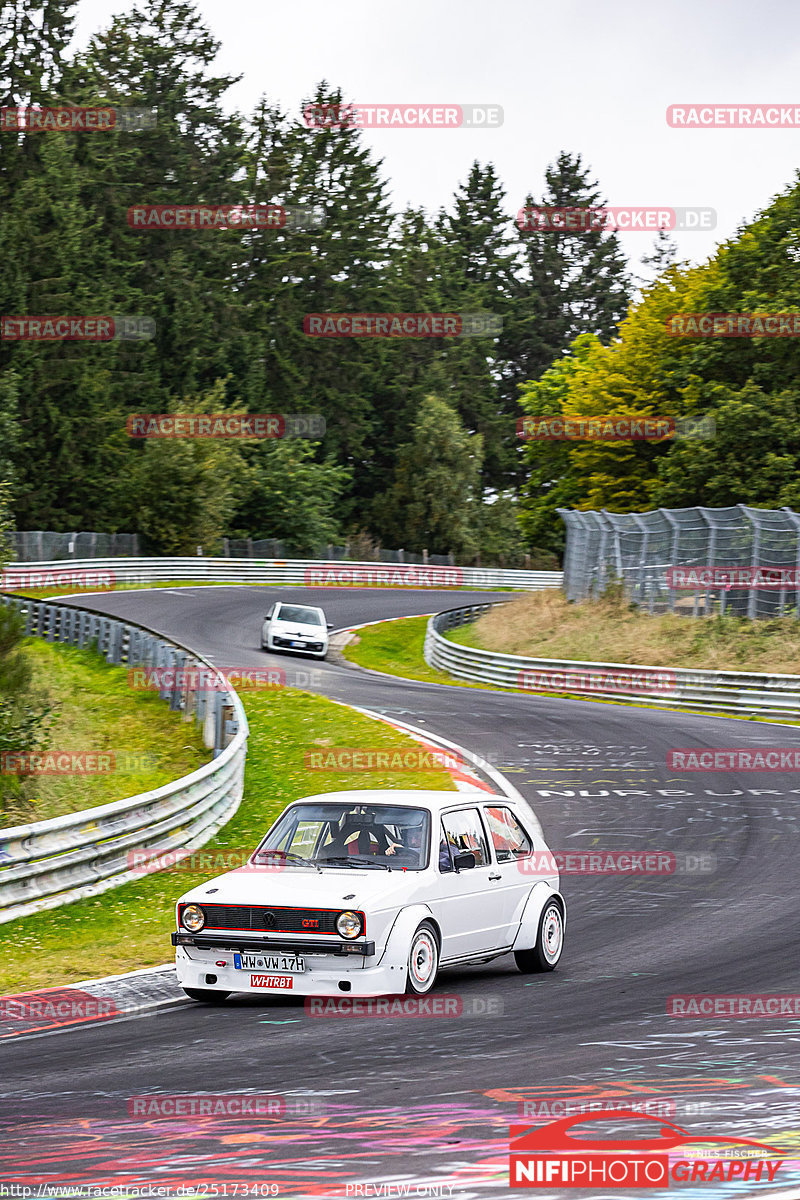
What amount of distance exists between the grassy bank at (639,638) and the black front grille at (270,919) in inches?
920

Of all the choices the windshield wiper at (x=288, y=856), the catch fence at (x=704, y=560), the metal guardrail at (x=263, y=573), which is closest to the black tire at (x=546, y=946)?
the windshield wiper at (x=288, y=856)

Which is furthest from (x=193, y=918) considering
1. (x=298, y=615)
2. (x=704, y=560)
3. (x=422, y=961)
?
(x=298, y=615)

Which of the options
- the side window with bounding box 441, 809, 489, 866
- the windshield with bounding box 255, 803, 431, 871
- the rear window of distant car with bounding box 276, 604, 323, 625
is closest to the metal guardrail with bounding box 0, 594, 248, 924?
the windshield with bounding box 255, 803, 431, 871

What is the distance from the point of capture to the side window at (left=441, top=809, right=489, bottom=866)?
10.2 meters

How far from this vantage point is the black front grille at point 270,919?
29.0 ft

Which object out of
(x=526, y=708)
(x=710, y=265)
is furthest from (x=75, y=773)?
(x=710, y=265)

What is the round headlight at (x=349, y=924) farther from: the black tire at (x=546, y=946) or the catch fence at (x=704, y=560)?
the catch fence at (x=704, y=560)

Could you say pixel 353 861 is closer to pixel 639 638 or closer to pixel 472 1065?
pixel 472 1065

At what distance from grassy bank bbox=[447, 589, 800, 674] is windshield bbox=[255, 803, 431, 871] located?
22043 millimetres

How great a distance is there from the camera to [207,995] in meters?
9.23

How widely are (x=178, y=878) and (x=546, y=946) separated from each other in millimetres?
5276

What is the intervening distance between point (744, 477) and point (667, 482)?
4306mm

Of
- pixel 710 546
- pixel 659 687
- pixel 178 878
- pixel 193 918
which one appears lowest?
pixel 659 687

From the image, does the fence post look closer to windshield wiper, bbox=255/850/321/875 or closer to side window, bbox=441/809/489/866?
side window, bbox=441/809/489/866
